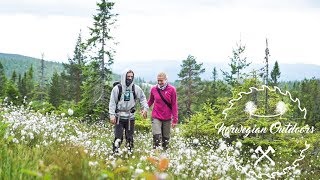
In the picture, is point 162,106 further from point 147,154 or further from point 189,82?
point 189,82

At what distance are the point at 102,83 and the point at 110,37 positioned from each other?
332cm

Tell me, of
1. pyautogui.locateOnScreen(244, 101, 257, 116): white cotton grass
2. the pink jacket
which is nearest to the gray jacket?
the pink jacket

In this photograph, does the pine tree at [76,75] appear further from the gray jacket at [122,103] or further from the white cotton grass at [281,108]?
the gray jacket at [122,103]

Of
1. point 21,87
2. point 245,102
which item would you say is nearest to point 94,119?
point 245,102

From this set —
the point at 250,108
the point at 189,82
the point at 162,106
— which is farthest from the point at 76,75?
the point at 162,106

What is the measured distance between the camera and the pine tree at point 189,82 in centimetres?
5266

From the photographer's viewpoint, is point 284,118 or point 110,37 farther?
point 110,37

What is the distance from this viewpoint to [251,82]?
46.6 ft

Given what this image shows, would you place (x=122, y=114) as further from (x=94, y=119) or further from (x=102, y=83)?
(x=102, y=83)

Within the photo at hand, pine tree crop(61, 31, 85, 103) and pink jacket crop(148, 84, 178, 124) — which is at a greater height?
pine tree crop(61, 31, 85, 103)

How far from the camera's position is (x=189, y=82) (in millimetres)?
55219

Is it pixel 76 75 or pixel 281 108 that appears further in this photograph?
pixel 76 75

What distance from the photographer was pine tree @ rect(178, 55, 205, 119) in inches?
2073

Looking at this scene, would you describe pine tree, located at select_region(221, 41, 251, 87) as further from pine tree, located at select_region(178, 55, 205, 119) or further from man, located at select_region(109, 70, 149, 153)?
man, located at select_region(109, 70, 149, 153)
